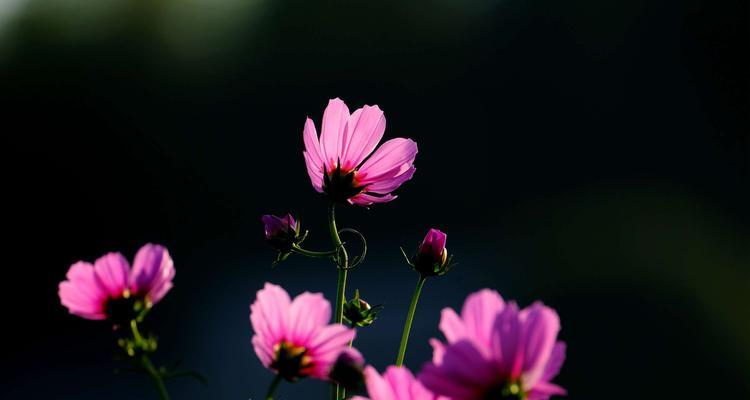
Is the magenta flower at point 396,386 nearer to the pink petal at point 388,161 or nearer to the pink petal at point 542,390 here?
the pink petal at point 542,390

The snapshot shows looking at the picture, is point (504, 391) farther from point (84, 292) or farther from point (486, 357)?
point (84, 292)

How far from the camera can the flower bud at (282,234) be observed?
0.57 metres

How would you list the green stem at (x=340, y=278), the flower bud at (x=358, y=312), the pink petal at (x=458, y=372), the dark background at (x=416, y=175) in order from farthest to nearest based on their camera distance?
the dark background at (x=416, y=175) → the flower bud at (x=358, y=312) → the green stem at (x=340, y=278) → the pink petal at (x=458, y=372)

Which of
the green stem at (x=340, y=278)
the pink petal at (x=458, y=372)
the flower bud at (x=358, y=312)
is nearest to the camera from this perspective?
the pink petal at (x=458, y=372)

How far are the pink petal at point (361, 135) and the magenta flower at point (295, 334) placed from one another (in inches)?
7.4

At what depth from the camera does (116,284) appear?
→ 15.7 inches

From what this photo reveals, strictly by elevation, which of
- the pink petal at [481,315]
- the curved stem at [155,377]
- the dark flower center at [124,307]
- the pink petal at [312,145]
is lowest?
the curved stem at [155,377]

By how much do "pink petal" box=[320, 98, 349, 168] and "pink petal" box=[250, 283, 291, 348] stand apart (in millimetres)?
176

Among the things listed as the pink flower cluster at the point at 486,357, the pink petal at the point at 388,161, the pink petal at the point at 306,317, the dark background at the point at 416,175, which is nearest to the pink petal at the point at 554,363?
the pink flower cluster at the point at 486,357

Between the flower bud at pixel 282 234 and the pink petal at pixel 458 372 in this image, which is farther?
the flower bud at pixel 282 234

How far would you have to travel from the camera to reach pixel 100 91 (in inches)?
254

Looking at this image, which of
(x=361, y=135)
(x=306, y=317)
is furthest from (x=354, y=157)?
(x=306, y=317)

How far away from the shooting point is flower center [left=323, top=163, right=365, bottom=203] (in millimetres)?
540

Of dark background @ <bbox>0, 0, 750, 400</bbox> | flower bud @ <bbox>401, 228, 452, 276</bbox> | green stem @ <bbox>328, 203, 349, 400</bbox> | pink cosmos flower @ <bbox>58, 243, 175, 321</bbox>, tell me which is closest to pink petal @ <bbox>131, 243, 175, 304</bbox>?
pink cosmos flower @ <bbox>58, 243, 175, 321</bbox>
